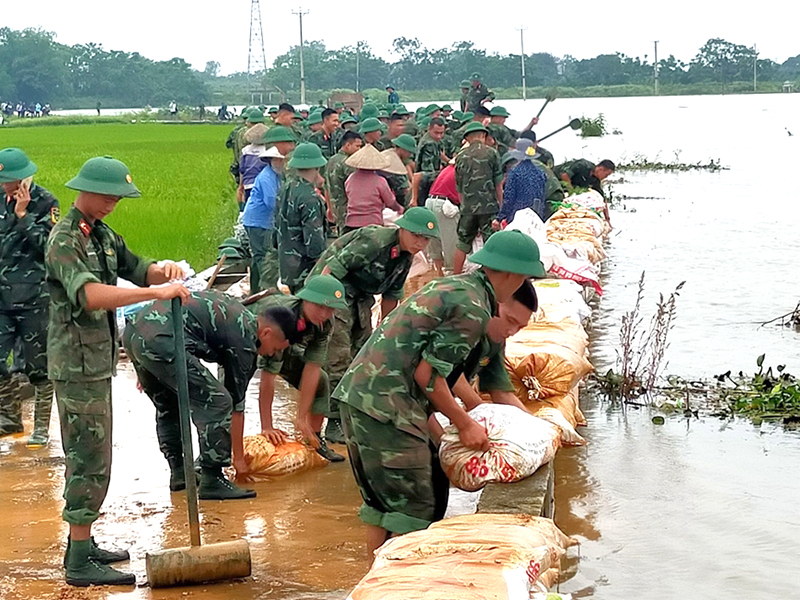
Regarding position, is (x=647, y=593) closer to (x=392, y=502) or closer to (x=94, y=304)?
(x=392, y=502)

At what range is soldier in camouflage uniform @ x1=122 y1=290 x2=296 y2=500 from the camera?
566cm

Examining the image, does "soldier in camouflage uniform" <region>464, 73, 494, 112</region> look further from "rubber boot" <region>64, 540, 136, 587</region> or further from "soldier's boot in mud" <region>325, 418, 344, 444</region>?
"rubber boot" <region>64, 540, 136, 587</region>

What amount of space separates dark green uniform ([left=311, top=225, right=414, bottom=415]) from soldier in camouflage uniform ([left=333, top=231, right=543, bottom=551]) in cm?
208

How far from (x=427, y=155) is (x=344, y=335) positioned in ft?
24.8

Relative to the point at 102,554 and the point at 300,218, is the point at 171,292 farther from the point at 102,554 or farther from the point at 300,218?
the point at 300,218

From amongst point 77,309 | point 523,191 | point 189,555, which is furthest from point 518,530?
point 523,191

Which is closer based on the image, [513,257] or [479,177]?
[513,257]

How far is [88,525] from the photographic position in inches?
193

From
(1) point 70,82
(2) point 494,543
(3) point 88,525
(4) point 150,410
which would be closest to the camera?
(2) point 494,543

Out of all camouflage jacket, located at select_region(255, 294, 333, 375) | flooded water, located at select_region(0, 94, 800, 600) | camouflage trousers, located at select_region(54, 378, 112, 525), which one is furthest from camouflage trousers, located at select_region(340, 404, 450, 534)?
camouflage jacket, located at select_region(255, 294, 333, 375)

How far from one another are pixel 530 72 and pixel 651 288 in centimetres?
9881

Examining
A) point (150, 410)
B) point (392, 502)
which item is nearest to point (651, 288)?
point (150, 410)

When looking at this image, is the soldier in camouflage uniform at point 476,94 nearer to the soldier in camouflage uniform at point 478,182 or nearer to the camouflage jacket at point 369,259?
the soldier in camouflage uniform at point 478,182

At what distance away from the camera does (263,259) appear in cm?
1003
